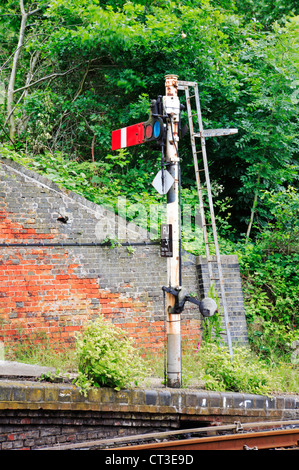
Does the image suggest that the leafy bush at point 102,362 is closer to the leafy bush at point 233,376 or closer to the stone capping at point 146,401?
the stone capping at point 146,401

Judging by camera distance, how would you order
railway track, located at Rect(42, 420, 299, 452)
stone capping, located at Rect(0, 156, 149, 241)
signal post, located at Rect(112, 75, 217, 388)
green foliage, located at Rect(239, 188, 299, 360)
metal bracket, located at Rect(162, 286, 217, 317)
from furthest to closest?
green foliage, located at Rect(239, 188, 299, 360)
stone capping, located at Rect(0, 156, 149, 241)
signal post, located at Rect(112, 75, 217, 388)
metal bracket, located at Rect(162, 286, 217, 317)
railway track, located at Rect(42, 420, 299, 452)

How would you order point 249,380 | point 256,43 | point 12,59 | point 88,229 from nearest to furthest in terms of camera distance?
point 249,380 → point 88,229 → point 256,43 → point 12,59

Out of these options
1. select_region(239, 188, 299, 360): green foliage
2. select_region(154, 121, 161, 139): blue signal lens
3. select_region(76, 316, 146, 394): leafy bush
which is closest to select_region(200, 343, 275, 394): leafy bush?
select_region(76, 316, 146, 394): leafy bush

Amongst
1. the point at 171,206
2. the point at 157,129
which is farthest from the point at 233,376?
the point at 157,129

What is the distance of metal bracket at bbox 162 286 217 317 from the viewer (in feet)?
19.0

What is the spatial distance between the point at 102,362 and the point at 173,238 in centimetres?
190

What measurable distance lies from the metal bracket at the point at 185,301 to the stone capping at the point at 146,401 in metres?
0.99

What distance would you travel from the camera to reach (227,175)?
12.4 metres

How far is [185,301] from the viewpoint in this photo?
5980mm

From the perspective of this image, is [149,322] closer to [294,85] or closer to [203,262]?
[203,262]

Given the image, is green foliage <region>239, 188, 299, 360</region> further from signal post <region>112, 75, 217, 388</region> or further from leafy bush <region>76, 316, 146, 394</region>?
leafy bush <region>76, 316, 146, 394</region>

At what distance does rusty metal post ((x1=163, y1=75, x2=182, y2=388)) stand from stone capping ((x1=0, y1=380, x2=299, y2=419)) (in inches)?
15.7

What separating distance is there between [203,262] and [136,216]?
163 cm

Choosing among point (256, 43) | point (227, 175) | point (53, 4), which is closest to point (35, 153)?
point (53, 4)
